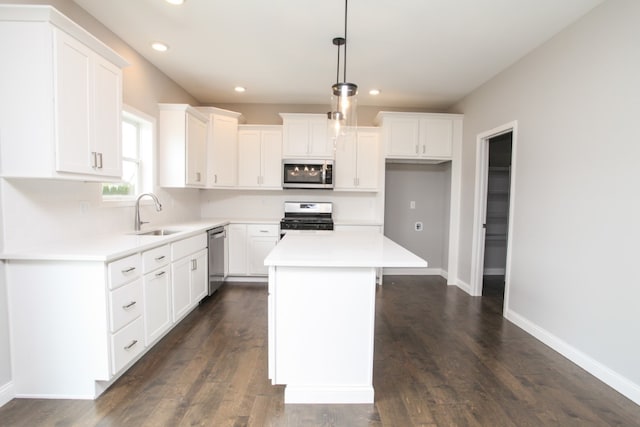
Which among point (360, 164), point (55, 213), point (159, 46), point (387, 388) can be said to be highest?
point (159, 46)

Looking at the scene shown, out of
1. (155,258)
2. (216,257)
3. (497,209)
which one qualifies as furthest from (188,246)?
(497,209)

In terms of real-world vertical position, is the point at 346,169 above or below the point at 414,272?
above

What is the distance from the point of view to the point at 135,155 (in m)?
3.28

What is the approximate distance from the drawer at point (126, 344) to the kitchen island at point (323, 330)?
979mm

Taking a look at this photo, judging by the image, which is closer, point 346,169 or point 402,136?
point 402,136

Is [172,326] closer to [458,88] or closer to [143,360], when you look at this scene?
[143,360]

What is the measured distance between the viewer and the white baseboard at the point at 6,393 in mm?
1785

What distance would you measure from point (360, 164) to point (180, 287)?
2898 mm

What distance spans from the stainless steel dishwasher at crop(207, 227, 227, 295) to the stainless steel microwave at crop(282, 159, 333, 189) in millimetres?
1143

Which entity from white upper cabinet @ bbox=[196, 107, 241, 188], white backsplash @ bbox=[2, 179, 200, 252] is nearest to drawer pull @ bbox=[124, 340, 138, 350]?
white backsplash @ bbox=[2, 179, 200, 252]

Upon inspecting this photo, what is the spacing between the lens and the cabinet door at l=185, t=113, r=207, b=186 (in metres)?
3.63

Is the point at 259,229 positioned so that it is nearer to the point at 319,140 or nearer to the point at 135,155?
the point at 319,140

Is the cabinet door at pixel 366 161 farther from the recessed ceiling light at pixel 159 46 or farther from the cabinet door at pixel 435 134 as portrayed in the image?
the recessed ceiling light at pixel 159 46

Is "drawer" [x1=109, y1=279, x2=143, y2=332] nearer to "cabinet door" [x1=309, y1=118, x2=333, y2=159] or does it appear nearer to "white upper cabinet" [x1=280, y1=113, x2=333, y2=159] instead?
"white upper cabinet" [x1=280, y1=113, x2=333, y2=159]
